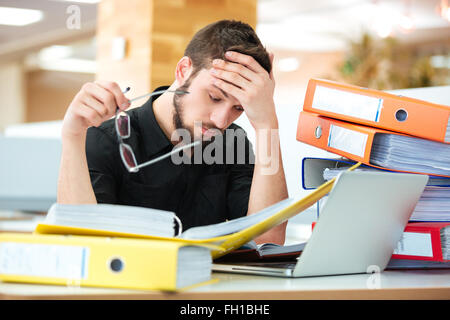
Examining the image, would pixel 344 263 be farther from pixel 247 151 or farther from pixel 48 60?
pixel 48 60

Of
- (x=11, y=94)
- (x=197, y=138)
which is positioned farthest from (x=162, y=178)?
(x=11, y=94)

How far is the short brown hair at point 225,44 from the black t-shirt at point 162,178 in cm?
16

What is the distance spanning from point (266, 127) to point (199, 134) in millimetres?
136

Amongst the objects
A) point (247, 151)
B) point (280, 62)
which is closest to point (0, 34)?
point (280, 62)

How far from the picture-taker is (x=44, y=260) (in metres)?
0.47

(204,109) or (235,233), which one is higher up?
(204,109)

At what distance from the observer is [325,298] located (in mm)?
492

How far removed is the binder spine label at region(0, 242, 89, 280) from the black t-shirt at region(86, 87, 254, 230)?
1.32 ft

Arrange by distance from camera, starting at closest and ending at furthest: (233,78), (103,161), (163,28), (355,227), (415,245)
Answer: (355,227)
(415,245)
(233,78)
(103,161)
(163,28)

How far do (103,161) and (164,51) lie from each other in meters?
2.24

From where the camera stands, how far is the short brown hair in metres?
0.92

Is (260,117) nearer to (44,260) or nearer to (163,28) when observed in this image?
(44,260)

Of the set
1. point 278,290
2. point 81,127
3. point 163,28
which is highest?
point 163,28

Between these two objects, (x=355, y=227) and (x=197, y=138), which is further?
(x=197, y=138)
